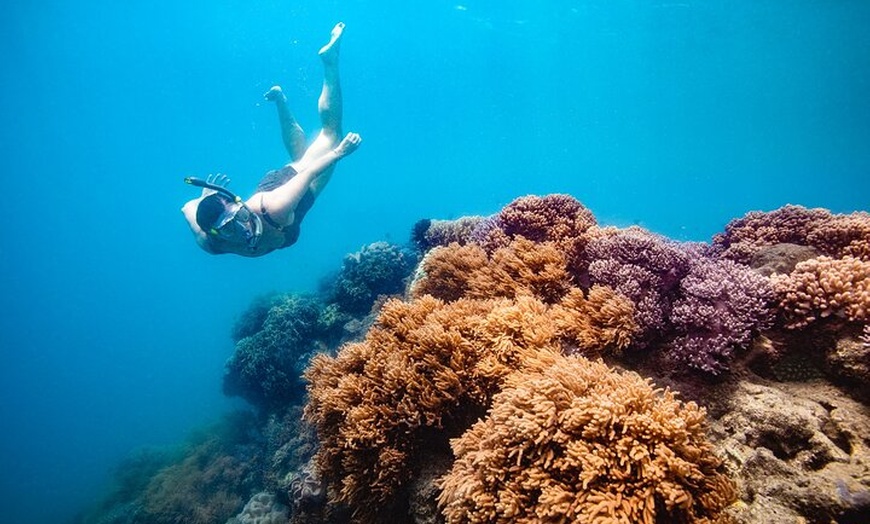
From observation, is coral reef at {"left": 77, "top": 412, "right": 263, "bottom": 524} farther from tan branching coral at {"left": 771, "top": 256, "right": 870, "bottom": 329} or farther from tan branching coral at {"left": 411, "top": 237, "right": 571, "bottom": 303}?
tan branching coral at {"left": 771, "top": 256, "right": 870, "bottom": 329}

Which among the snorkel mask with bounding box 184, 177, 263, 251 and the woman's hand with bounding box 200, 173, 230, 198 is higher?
the woman's hand with bounding box 200, 173, 230, 198

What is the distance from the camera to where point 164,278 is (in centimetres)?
12275

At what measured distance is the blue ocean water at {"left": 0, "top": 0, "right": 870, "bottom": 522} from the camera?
5069cm

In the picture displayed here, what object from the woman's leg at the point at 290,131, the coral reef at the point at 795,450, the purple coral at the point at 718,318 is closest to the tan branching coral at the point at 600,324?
the purple coral at the point at 718,318

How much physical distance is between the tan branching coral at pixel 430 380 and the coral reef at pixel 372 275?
6906 mm

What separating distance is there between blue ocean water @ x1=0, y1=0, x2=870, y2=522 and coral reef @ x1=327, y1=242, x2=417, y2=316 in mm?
12067

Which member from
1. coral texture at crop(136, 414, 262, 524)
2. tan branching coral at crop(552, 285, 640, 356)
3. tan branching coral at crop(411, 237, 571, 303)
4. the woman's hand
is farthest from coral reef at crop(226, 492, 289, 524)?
tan branching coral at crop(552, 285, 640, 356)

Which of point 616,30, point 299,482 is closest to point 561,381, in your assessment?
point 299,482

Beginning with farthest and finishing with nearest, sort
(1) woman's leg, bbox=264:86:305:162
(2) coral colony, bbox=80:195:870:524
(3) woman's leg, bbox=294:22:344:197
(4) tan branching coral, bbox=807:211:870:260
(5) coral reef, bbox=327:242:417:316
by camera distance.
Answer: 1. (1) woman's leg, bbox=264:86:305:162
2. (3) woman's leg, bbox=294:22:344:197
3. (5) coral reef, bbox=327:242:417:316
4. (4) tan branching coral, bbox=807:211:870:260
5. (2) coral colony, bbox=80:195:870:524

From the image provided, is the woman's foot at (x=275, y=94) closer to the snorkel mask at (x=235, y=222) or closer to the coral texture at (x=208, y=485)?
the snorkel mask at (x=235, y=222)

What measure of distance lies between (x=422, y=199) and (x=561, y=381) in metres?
131

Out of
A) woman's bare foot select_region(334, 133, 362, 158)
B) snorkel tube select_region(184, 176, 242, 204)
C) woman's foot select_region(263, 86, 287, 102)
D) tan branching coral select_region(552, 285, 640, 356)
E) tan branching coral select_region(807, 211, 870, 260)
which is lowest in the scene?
tan branching coral select_region(552, 285, 640, 356)

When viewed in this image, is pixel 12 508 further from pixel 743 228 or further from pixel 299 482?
pixel 743 228

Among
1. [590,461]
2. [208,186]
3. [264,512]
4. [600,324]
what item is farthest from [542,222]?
[264,512]
